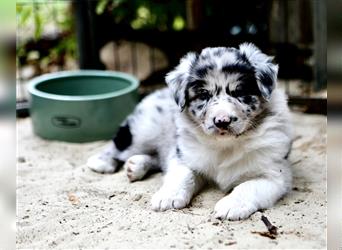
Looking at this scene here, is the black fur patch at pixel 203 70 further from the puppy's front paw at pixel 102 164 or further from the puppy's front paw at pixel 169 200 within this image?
the puppy's front paw at pixel 102 164

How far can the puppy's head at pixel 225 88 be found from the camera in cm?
397

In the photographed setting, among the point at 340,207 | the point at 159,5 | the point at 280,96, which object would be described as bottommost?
the point at 340,207

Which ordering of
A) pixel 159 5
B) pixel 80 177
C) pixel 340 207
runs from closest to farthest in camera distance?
pixel 340 207 → pixel 80 177 → pixel 159 5

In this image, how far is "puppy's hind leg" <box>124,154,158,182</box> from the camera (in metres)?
4.72

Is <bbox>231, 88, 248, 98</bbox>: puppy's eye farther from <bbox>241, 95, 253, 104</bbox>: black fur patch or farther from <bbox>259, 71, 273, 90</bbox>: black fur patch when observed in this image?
<bbox>259, 71, 273, 90</bbox>: black fur patch

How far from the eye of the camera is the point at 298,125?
589 centimetres

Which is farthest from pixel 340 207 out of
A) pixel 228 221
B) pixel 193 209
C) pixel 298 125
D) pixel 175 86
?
pixel 298 125

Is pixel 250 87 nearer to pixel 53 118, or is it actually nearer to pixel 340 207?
pixel 340 207

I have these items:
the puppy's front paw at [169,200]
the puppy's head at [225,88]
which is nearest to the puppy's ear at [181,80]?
the puppy's head at [225,88]

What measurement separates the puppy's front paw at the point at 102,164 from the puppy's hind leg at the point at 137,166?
0.54ft

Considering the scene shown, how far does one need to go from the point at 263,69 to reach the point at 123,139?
1449 mm

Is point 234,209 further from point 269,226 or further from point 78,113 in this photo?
point 78,113

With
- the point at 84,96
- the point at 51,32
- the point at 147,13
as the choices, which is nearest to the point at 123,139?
the point at 84,96

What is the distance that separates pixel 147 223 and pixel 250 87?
1065 millimetres
